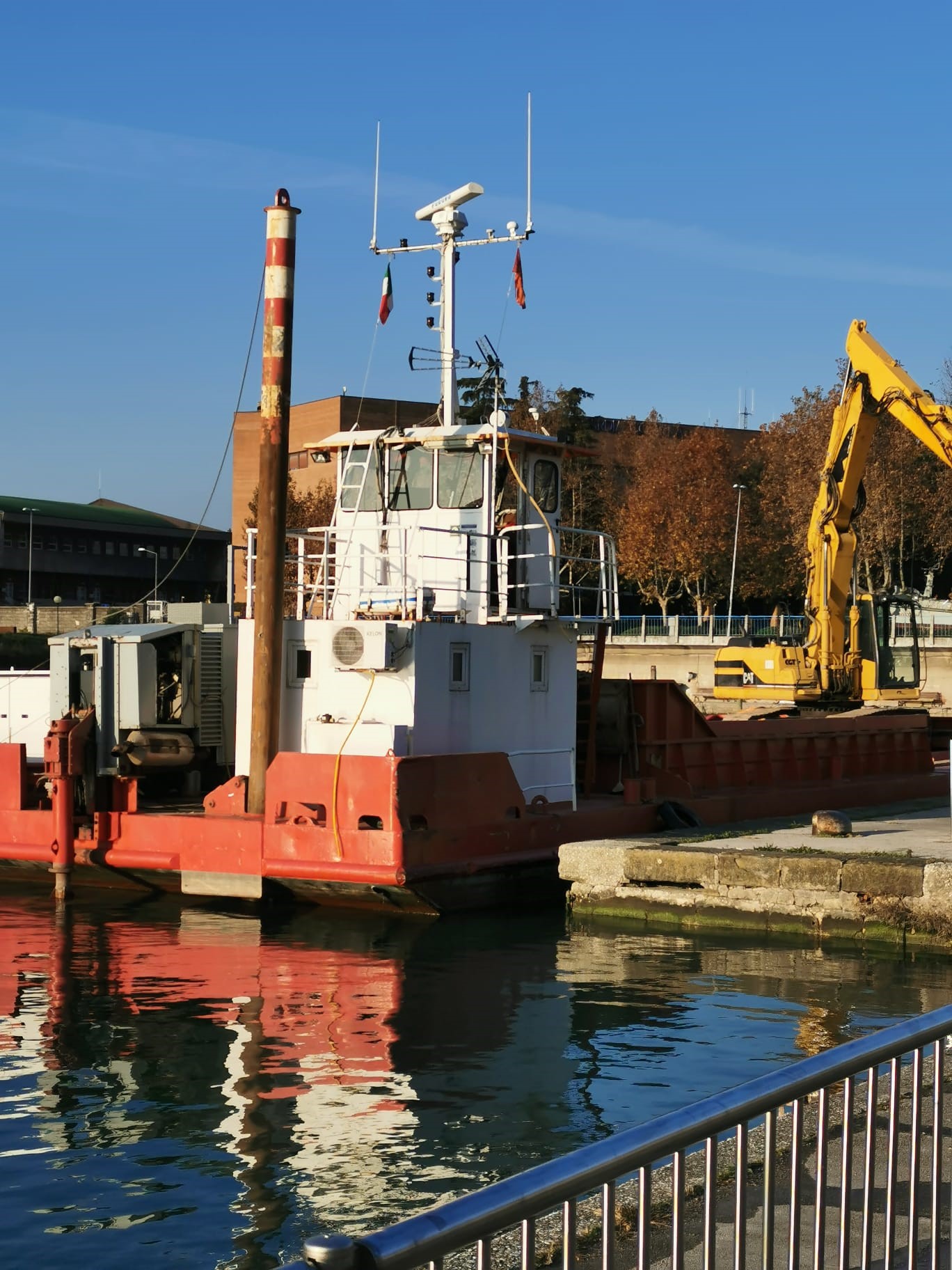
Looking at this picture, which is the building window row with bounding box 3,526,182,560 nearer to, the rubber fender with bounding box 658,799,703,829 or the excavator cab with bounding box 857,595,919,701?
the excavator cab with bounding box 857,595,919,701

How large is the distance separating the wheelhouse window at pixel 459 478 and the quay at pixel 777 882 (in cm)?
448

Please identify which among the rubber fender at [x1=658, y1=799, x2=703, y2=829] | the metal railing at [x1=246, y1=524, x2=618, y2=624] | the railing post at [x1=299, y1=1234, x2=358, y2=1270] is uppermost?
the metal railing at [x1=246, y1=524, x2=618, y2=624]

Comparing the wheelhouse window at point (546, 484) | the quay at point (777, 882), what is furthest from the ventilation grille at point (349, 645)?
the wheelhouse window at point (546, 484)

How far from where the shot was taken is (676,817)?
17.8 meters

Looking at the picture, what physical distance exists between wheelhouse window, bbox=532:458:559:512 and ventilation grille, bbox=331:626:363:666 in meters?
3.40

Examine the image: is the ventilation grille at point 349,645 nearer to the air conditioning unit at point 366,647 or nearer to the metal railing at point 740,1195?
the air conditioning unit at point 366,647

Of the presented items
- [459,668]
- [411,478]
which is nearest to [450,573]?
[411,478]

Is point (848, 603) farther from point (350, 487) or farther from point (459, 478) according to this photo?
point (350, 487)

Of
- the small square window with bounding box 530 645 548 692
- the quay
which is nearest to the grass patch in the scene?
the small square window with bounding box 530 645 548 692

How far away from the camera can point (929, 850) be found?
14.6 m

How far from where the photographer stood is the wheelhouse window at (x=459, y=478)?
1731 centimetres

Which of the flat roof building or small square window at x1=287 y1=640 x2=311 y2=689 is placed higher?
the flat roof building

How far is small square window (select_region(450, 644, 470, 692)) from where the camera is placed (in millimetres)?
15938

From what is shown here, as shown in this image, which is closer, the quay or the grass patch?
the quay
